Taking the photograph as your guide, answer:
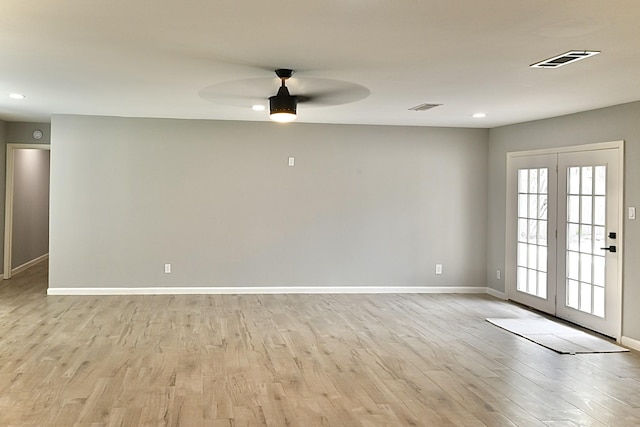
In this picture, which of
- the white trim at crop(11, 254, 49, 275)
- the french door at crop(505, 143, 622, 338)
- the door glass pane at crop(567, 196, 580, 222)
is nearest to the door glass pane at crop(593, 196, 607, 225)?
the french door at crop(505, 143, 622, 338)

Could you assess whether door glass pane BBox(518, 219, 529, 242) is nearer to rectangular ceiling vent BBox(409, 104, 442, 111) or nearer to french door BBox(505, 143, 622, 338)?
french door BBox(505, 143, 622, 338)

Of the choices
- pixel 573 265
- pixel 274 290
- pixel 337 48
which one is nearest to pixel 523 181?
pixel 573 265

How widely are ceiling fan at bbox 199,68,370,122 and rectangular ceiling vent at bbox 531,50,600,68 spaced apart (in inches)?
61.9

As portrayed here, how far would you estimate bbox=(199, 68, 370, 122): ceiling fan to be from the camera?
15.6ft

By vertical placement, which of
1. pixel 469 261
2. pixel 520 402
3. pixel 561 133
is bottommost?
pixel 520 402

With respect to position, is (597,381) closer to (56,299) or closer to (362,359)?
(362,359)

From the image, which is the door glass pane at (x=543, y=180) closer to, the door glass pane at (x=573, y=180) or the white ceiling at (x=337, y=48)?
the door glass pane at (x=573, y=180)

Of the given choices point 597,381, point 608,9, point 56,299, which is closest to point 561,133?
point 597,381

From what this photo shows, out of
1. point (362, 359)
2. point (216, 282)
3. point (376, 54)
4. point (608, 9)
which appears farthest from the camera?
point (216, 282)

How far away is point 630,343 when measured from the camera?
18.3ft

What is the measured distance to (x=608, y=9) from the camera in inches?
113

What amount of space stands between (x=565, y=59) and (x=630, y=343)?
120 inches

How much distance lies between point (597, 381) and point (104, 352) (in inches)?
156

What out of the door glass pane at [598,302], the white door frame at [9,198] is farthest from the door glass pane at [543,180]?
the white door frame at [9,198]
